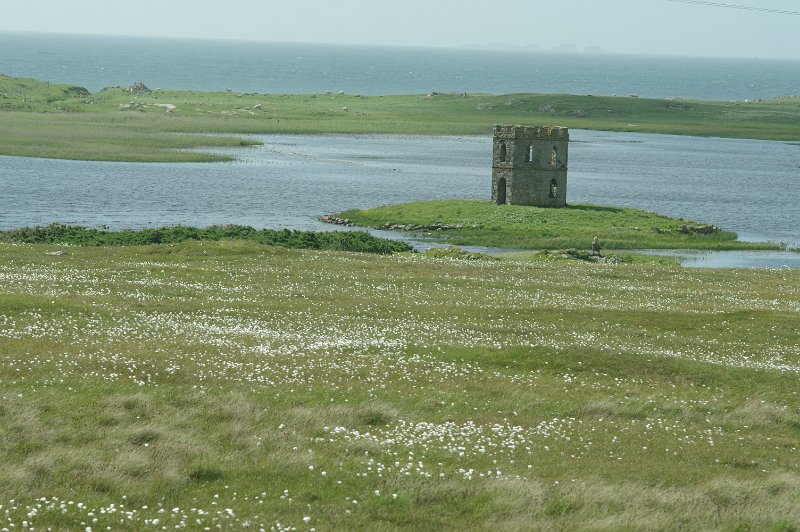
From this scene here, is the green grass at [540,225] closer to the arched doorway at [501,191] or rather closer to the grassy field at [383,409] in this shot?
the arched doorway at [501,191]

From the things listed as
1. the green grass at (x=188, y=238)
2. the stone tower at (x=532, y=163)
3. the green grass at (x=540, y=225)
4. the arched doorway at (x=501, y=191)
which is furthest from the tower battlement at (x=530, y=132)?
the green grass at (x=188, y=238)

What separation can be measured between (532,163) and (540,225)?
949 centimetres

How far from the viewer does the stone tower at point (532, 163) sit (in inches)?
3799

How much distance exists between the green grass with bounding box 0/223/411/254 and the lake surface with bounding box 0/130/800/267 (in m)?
12.3

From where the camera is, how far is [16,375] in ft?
86.6

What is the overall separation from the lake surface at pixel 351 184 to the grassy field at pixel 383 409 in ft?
144

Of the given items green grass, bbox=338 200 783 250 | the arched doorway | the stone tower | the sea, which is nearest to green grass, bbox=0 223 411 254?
the sea

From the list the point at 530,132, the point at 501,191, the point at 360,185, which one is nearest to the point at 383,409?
the point at 530,132

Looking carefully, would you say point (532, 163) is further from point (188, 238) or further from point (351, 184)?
point (188, 238)

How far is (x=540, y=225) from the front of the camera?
8931 centimetres

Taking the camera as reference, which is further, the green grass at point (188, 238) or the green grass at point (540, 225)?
the green grass at point (540, 225)

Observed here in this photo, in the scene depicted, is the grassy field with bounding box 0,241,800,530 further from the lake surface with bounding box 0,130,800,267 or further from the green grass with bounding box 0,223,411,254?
the lake surface with bounding box 0,130,800,267

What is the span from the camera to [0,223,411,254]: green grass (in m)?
69.0

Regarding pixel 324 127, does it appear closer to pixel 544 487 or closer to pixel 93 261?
pixel 93 261
